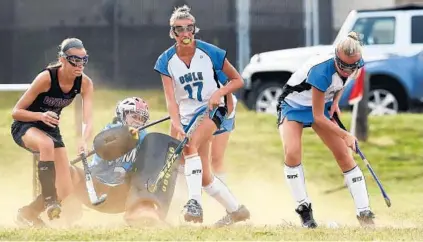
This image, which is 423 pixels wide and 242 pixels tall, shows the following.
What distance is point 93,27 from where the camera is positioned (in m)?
26.0

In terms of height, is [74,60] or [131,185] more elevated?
[74,60]

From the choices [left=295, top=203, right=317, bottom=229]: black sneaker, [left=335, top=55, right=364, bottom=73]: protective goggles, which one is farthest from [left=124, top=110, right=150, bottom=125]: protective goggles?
[left=335, top=55, right=364, bottom=73]: protective goggles

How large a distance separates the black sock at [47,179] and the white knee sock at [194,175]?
1.02 meters

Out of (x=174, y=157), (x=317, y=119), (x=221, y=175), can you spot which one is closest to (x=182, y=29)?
(x=174, y=157)

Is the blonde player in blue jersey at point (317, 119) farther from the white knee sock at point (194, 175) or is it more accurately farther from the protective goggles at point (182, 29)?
the protective goggles at point (182, 29)

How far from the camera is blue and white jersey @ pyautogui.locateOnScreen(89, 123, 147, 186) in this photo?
11320 mm

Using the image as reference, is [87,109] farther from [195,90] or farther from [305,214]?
[305,214]

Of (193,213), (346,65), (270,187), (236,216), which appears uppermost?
(346,65)

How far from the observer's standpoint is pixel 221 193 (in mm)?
11078

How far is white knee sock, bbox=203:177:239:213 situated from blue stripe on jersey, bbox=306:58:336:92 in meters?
1.14

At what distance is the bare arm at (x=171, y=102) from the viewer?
10.8 m

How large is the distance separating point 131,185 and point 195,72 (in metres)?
1.07

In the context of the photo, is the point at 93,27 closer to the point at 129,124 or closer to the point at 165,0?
the point at 165,0

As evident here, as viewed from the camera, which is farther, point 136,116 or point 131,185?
point 136,116
